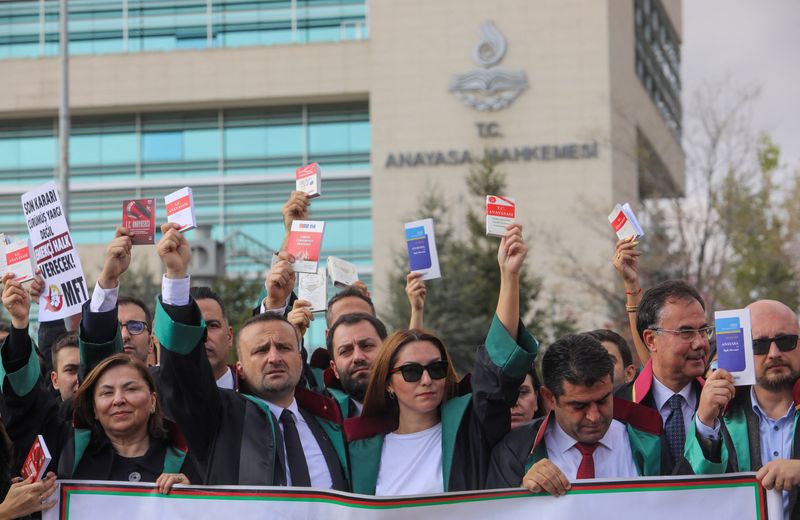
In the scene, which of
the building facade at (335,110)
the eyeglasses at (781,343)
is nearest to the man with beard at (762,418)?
the eyeglasses at (781,343)

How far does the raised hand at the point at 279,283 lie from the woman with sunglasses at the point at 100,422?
949mm

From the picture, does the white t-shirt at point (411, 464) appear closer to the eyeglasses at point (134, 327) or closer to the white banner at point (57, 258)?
the eyeglasses at point (134, 327)

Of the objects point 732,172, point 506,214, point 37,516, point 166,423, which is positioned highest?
point 732,172

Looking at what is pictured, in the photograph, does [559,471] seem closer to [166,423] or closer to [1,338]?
[166,423]

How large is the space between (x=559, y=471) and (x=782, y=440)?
3.28 ft

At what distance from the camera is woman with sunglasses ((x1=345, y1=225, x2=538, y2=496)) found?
5.39 m

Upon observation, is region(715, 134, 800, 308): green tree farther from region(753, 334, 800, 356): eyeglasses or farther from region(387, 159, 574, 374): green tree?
region(753, 334, 800, 356): eyeglasses

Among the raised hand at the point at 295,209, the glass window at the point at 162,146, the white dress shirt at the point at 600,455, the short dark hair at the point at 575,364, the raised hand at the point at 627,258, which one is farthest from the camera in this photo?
the glass window at the point at 162,146

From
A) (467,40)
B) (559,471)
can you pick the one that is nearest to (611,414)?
(559,471)

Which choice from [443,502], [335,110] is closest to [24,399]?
[443,502]

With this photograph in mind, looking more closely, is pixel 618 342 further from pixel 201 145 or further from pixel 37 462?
pixel 201 145

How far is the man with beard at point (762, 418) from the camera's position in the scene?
16.4ft

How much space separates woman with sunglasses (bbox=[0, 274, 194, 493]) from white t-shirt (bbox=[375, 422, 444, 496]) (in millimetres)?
893

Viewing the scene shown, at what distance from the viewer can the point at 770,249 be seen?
3003 cm
